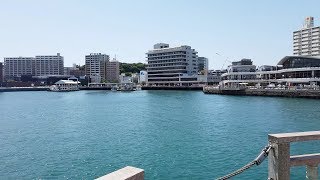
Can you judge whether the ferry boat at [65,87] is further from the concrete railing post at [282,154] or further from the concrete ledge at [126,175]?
the concrete ledge at [126,175]

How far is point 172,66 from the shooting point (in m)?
178

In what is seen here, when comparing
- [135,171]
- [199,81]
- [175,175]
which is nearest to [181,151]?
[175,175]

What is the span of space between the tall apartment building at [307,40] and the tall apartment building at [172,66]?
53.0m

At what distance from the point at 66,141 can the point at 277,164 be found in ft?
88.1

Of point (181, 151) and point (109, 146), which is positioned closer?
point (181, 151)

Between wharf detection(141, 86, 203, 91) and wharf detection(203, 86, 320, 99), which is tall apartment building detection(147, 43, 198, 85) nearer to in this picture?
wharf detection(141, 86, 203, 91)

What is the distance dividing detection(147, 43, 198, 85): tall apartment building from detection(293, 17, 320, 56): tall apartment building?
53.0m

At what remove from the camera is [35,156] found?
81.0 ft

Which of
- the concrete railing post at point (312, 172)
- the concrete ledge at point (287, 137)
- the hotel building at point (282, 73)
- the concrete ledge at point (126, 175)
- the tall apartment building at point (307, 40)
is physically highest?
the tall apartment building at point (307, 40)

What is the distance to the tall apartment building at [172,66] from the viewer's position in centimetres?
17388

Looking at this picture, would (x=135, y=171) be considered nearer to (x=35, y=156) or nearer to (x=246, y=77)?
(x=35, y=156)

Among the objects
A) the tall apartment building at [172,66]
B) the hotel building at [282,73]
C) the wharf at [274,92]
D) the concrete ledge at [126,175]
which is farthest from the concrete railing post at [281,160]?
the tall apartment building at [172,66]

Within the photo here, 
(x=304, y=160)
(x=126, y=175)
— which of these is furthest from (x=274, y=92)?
(x=126, y=175)

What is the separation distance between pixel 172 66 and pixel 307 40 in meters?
69.7
